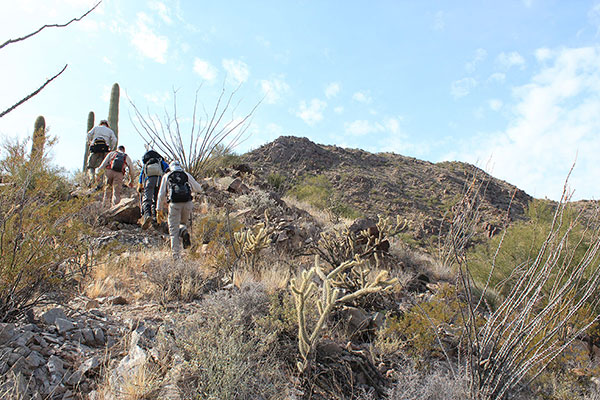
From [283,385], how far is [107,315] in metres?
2.21

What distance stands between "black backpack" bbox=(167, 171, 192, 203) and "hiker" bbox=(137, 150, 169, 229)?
1824 mm

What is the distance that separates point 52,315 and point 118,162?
592cm

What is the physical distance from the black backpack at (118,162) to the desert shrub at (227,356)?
6.14 metres

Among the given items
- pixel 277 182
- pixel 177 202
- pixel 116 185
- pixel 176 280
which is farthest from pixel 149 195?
pixel 277 182

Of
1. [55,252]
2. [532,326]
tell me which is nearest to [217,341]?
[55,252]

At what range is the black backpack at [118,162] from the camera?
8.88 m

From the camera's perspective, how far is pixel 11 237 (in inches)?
154

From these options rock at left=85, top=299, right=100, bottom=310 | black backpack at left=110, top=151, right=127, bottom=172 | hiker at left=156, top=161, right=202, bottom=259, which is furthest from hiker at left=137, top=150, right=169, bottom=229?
rock at left=85, top=299, right=100, bottom=310

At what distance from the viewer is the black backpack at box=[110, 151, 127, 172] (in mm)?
8877

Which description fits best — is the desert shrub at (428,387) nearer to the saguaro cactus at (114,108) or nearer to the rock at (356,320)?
the rock at (356,320)

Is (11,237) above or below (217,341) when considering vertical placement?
above

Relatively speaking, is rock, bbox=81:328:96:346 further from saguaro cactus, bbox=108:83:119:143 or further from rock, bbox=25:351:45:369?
saguaro cactus, bbox=108:83:119:143

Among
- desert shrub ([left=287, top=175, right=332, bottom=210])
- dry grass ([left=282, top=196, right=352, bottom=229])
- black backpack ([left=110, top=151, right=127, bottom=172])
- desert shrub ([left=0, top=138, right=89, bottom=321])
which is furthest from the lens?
desert shrub ([left=287, top=175, right=332, bottom=210])

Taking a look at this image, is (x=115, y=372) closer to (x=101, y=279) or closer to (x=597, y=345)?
(x=101, y=279)
